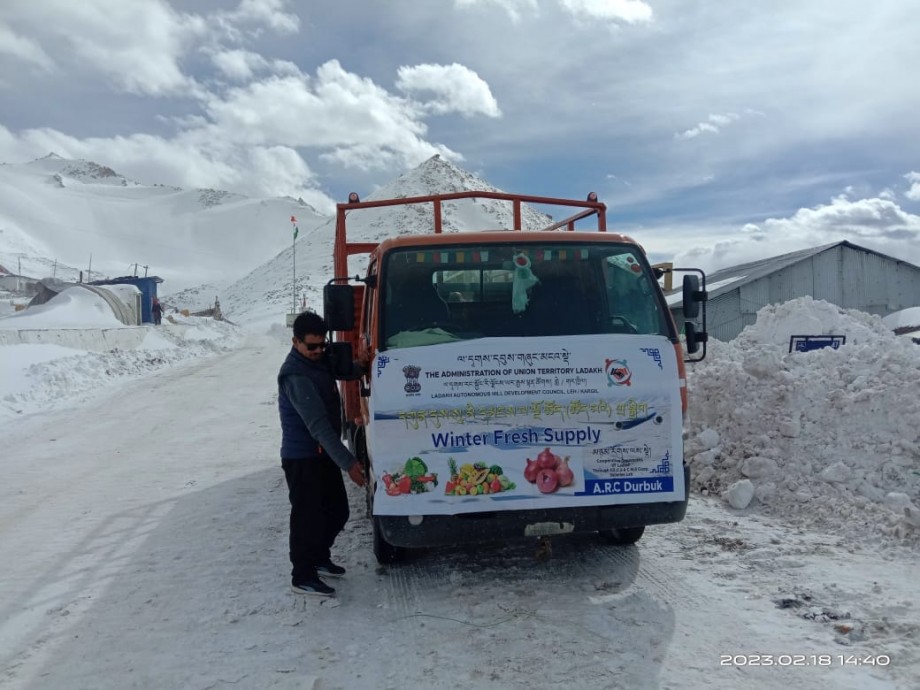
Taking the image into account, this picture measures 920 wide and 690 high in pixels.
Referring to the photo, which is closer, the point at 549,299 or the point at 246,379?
the point at 549,299

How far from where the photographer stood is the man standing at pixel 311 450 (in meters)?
4.71

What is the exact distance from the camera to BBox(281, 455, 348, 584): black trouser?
15.8 ft

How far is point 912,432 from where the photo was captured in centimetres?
655

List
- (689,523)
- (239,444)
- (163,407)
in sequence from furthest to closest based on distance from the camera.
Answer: (163,407) → (239,444) → (689,523)

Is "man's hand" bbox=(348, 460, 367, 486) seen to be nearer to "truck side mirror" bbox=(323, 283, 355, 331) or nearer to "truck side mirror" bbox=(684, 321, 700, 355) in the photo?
"truck side mirror" bbox=(323, 283, 355, 331)

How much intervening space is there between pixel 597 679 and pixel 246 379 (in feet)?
52.0

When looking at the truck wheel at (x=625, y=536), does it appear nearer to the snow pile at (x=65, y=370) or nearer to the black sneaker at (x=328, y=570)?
the black sneaker at (x=328, y=570)

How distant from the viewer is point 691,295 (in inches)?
217

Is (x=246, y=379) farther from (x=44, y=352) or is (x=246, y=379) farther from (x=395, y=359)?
(x=395, y=359)

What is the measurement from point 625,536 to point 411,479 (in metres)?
1.98

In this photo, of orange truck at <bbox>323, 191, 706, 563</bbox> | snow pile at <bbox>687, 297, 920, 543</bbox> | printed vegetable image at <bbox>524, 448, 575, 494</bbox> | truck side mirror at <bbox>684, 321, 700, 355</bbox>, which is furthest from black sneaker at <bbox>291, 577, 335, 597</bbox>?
snow pile at <bbox>687, 297, 920, 543</bbox>

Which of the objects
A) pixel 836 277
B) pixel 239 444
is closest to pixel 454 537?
pixel 239 444
